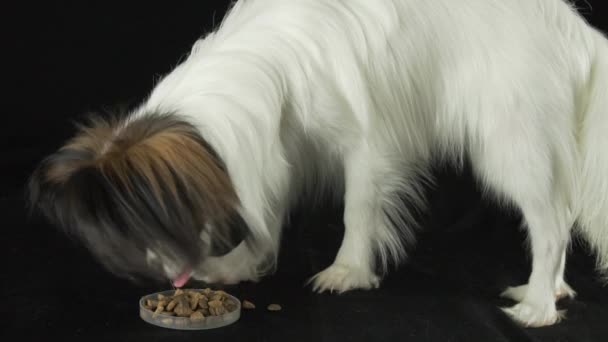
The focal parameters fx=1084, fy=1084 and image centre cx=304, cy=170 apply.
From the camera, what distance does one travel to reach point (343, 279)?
11.8ft

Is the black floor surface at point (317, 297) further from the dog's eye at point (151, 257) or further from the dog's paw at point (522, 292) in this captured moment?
the dog's eye at point (151, 257)

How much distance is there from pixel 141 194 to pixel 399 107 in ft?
3.37

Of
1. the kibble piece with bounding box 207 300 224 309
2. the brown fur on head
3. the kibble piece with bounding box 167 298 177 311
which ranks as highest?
the brown fur on head

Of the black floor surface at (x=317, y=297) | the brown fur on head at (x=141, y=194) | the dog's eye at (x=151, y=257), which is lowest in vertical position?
the black floor surface at (x=317, y=297)

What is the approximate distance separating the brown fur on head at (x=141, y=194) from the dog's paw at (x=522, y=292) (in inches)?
39.9

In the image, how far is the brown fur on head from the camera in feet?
9.55

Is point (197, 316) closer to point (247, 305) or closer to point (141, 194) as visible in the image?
point (247, 305)

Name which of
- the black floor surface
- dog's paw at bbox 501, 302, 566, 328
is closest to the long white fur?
dog's paw at bbox 501, 302, 566, 328

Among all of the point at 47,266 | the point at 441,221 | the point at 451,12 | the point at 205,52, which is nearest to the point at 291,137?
the point at 205,52

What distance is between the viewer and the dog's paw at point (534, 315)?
3355 mm

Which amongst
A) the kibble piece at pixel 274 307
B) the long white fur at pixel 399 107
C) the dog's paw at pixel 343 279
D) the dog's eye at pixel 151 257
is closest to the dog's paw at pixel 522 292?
the long white fur at pixel 399 107

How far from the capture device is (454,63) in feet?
11.7

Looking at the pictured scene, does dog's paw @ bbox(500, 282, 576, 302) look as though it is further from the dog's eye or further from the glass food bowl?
the dog's eye

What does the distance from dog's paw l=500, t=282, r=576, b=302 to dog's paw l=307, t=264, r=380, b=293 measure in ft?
1.44
